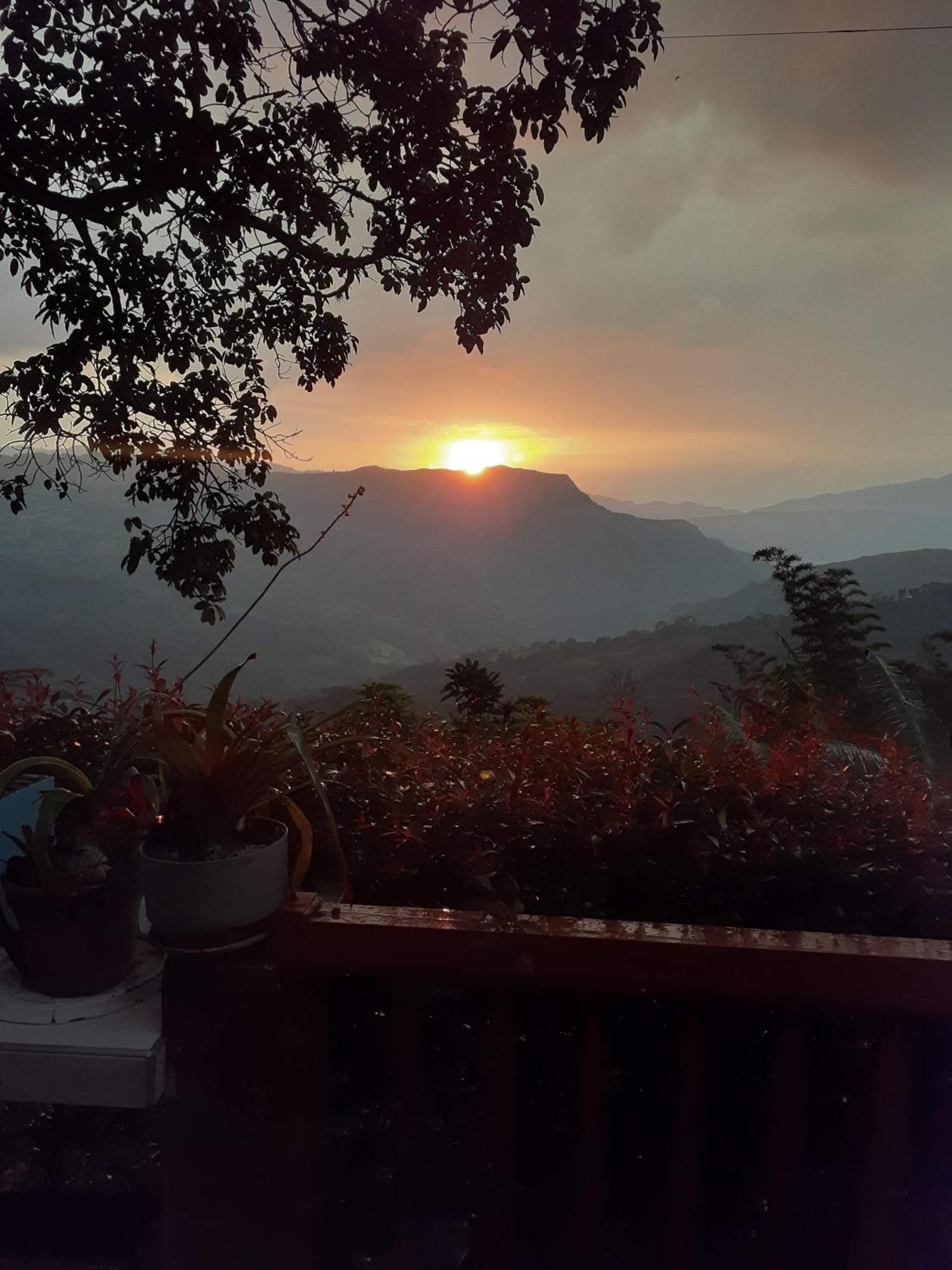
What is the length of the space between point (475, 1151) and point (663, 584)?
371 feet

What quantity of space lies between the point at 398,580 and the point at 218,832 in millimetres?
92378

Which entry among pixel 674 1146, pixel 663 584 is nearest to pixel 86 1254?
pixel 674 1146

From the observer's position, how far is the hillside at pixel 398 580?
7475cm

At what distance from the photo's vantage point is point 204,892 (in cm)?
125

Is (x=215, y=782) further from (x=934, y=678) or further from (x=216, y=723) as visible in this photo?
(x=934, y=678)

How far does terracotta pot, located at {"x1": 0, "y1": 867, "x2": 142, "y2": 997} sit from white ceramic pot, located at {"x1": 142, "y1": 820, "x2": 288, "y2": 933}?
3.9 inches

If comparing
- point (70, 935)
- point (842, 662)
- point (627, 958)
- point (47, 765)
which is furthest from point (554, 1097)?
point (842, 662)

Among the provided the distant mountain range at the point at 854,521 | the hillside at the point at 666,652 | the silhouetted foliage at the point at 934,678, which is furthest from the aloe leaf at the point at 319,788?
the distant mountain range at the point at 854,521

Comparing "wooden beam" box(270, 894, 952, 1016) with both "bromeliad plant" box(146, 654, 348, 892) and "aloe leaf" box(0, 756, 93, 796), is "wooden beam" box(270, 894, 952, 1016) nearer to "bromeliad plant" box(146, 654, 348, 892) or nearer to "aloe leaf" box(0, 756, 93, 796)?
"bromeliad plant" box(146, 654, 348, 892)

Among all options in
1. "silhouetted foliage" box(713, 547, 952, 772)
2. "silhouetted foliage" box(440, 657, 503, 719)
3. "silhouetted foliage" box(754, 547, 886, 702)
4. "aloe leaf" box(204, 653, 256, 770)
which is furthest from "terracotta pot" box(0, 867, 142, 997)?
"silhouetted foliage" box(754, 547, 886, 702)

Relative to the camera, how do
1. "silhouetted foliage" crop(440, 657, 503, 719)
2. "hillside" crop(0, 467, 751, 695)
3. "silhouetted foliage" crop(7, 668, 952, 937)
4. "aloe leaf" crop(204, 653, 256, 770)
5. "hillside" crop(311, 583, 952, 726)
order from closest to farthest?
"aloe leaf" crop(204, 653, 256, 770) → "silhouetted foliage" crop(7, 668, 952, 937) → "silhouetted foliage" crop(440, 657, 503, 719) → "hillside" crop(311, 583, 952, 726) → "hillside" crop(0, 467, 751, 695)

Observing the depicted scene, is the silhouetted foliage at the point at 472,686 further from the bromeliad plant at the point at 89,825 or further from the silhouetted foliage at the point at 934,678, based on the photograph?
the silhouetted foliage at the point at 934,678

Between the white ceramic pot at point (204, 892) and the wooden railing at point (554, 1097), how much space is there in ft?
→ 0.22

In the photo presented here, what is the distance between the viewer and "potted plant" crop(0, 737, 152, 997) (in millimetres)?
1320
